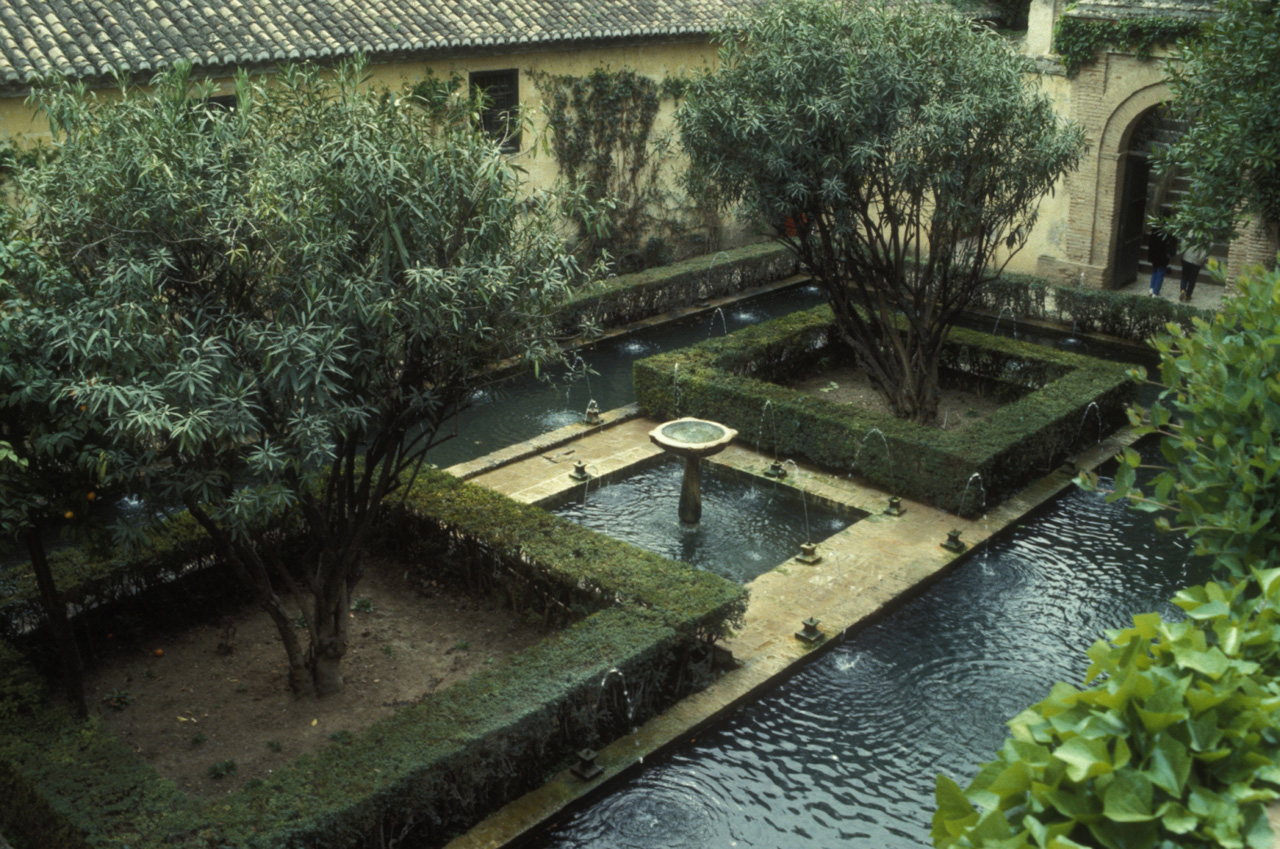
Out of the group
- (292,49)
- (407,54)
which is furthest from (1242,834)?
(407,54)

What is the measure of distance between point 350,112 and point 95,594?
404 cm

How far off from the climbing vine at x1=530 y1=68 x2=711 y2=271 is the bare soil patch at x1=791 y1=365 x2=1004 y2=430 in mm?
5170

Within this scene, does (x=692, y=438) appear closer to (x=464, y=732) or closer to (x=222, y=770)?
(x=464, y=732)

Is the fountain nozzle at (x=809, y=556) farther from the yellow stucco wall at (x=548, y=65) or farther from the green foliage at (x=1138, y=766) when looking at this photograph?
the yellow stucco wall at (x=548, y=65)

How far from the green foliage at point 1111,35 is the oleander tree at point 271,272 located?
12958 mm

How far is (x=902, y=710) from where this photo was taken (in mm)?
7793

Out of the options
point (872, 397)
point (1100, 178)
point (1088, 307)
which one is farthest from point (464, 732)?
point (1100, 178)

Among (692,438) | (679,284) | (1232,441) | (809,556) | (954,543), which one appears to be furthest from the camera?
(679,284)

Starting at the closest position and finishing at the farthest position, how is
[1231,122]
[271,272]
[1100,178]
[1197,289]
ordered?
[271,272]
[1231,122]
[1100,178]
[1197,289]

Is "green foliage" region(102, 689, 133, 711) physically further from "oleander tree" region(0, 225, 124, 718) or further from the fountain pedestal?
the fountain pedestal

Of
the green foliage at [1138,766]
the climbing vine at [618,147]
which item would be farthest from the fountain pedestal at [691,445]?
the climbing vine at [618,147]

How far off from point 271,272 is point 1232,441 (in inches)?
185

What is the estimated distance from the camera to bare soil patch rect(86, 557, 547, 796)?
23.4ft

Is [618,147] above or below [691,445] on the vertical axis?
above
